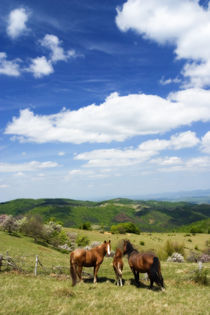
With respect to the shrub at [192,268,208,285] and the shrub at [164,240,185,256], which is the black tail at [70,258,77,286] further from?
the shrub at [164,240,185,256]

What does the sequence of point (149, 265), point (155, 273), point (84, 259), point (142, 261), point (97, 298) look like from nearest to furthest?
point (97, 298)
point (155, 273)
point (149, 265)
point (142, 261)
point (84, 259)

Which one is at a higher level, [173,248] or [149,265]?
[149,265]

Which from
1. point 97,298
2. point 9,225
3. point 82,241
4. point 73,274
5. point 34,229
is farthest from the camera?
point 82,241

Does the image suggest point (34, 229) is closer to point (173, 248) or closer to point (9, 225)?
point (9, 225)

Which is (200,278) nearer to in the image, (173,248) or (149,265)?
(149,265)

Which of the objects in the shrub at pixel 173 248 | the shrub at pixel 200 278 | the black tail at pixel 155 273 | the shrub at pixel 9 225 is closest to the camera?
the black tail at pixel 155 273

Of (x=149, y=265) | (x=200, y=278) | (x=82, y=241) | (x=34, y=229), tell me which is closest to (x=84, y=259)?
(x=149, y=265)

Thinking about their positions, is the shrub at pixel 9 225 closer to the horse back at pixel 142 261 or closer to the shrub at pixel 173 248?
the shrub at pixel 173 248

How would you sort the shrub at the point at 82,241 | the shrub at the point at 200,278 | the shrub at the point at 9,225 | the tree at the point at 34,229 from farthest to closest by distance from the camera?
the shrub at the point at 82,241
the tree at the point at 34,229
the shrub at the point at 9,225
the shrub at the point at 200,278

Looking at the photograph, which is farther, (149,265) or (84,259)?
(84,259)

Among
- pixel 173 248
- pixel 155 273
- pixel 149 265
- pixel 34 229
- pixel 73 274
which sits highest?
pixel 149 265

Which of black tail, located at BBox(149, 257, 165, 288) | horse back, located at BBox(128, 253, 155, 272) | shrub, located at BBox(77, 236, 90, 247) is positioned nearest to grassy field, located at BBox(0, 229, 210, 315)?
black tail, located at BBox(149, 257, 165, 288)

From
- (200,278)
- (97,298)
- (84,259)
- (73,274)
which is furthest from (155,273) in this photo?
(200,278)

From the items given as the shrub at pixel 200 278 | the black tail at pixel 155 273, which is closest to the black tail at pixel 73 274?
the black tail at pixel 155 273
